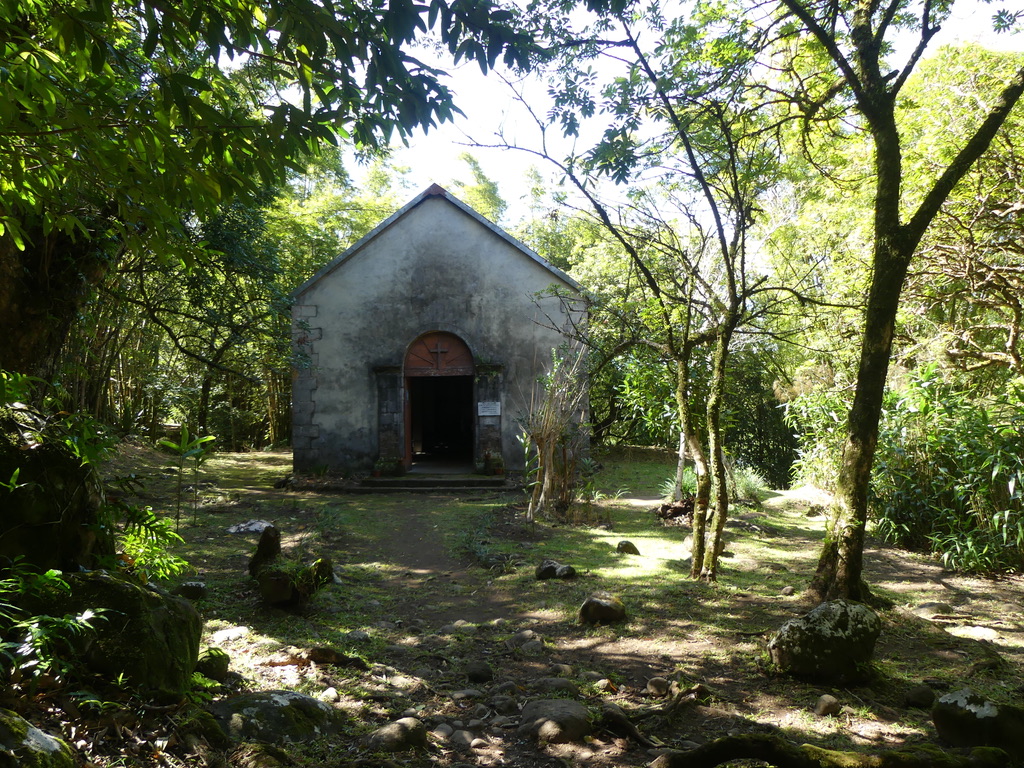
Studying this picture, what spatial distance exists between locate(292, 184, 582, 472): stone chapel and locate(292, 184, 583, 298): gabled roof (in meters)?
0.03

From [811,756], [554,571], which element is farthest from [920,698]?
[554,571]

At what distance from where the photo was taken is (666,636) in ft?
15.8

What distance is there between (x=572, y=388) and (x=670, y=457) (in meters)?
8.53

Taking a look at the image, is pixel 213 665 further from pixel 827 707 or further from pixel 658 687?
pixel 827 707

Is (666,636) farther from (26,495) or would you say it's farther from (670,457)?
(670,457)

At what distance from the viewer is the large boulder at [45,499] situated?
2.90 meters

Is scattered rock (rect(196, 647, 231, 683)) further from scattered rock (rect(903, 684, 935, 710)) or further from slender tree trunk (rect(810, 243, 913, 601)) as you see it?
slender tree trunk (rect(810, 243, 913, 601))

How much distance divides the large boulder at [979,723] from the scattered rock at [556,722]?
168cm

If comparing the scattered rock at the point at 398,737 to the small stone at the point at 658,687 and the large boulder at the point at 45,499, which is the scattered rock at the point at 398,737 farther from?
the large boulder at the point at 45,499

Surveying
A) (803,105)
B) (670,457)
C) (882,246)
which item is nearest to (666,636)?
(882,246)

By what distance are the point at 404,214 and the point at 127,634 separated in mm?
12214

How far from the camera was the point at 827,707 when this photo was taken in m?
3.57

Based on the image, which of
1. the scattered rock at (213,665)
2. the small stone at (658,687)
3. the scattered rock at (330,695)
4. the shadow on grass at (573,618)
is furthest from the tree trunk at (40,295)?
the small stone at (658,687)

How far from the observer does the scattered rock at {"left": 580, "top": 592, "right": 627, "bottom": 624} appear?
5.12 m
